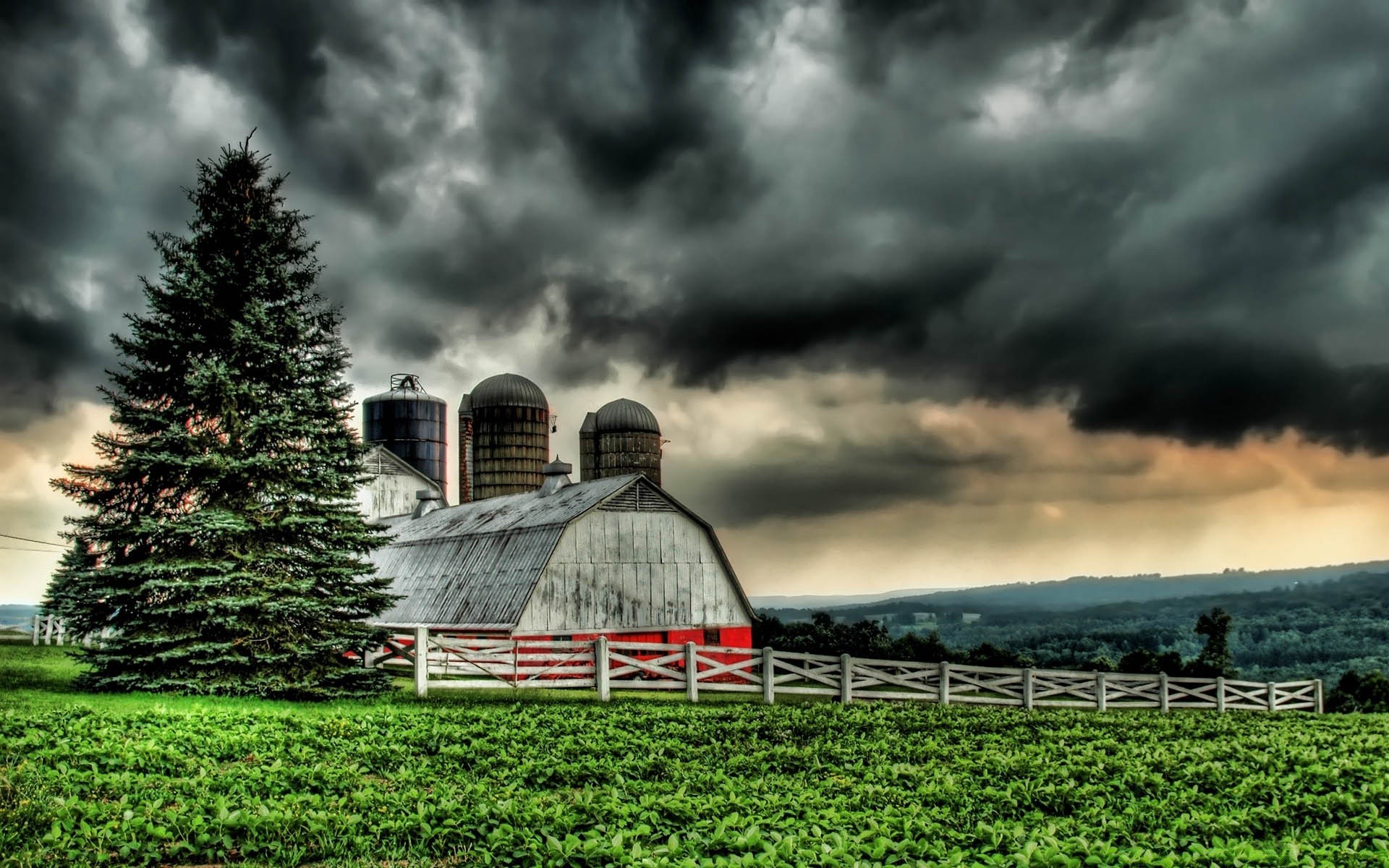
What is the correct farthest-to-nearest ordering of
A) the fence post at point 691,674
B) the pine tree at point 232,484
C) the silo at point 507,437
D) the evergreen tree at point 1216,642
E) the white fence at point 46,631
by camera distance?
the silo at point 507,437 < the white fence at point 46,631 < the evergreen tree at point 1216,642 < the fence post at point 691,674 < the pine tree at point 232,484

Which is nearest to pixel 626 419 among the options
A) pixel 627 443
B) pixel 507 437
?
pixel 627 443

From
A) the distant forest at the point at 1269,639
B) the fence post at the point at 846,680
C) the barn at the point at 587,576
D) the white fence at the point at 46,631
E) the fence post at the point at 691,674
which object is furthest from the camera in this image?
the distant forest at the point at 1269,639

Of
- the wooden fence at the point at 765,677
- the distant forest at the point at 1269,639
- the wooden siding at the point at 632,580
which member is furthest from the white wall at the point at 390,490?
the wooden fence at the point at 765,677

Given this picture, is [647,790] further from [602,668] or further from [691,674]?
[691,674]

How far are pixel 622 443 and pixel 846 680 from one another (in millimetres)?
30313

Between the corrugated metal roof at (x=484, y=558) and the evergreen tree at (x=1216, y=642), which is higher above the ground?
the corrugated metal roof at (x=484, y=558)

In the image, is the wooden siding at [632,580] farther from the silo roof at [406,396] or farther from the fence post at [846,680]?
the silo roof at [406,396]

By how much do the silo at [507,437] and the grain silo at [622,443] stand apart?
2448 millimetres

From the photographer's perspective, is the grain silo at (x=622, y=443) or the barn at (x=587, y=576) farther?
the grain silo at (x=622, y=443)

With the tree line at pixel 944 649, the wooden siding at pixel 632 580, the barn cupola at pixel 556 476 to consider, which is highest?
the barn cupola at pixel 556 476

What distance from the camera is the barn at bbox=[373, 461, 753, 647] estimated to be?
30672 mm

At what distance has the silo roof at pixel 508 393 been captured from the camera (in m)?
53.1

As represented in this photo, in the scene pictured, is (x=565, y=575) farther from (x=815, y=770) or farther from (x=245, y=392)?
(x=815, y=770)

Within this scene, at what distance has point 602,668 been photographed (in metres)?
22.3
